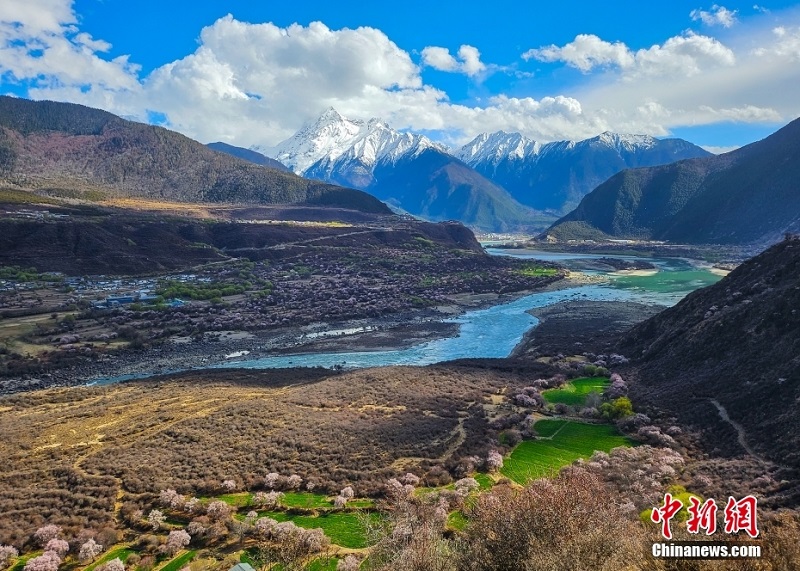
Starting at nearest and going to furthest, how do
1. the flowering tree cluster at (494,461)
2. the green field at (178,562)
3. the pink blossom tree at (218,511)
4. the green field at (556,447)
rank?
the green field at (178,562), the pink blossom tree at (218,511), the flowering tree cluster at (494,461), the green field at (556,447)

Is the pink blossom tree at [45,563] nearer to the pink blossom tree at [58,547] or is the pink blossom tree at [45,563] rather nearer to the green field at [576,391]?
the pink blossom tree at [58,547]

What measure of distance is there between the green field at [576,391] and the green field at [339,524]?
20.9 metres

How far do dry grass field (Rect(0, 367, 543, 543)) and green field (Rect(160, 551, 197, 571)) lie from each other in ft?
15.7

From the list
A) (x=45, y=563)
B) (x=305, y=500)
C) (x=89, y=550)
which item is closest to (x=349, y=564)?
(x=305, y=500)

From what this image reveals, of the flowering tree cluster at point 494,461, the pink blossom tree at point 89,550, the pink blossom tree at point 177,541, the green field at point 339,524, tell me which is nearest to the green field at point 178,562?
the pink blossom tree at point 177,541

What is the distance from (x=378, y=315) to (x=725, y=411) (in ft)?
173

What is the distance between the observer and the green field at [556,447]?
25359 millimetres

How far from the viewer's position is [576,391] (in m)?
39.2

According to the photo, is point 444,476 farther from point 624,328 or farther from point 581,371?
point 624,328

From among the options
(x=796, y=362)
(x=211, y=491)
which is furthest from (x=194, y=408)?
(x=796, y=362)

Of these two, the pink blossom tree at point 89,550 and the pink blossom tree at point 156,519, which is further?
the pink blossom tree at point 156,519

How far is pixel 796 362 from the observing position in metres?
28.3

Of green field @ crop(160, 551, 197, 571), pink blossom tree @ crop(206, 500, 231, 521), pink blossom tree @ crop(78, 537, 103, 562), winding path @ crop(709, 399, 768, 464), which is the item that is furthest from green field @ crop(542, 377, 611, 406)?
pink blossom tree @ crop(78, 537, 103, 562)

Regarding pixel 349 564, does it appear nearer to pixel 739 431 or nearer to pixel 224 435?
pixel 224 435
